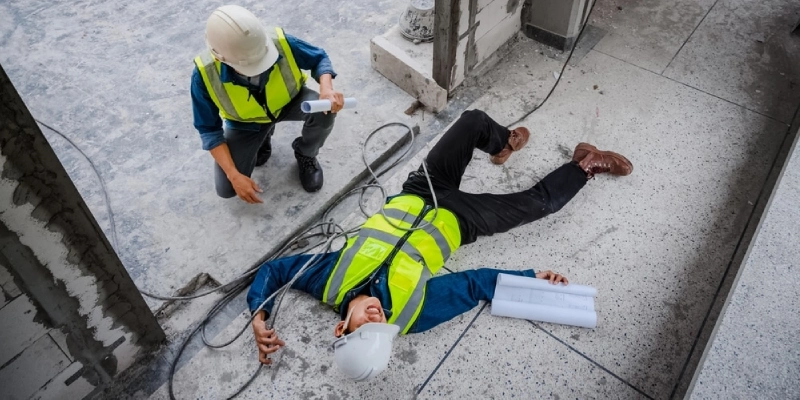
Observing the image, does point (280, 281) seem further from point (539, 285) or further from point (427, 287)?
point (539, 285)

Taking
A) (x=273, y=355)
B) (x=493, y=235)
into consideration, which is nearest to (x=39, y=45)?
(x=273, y=355)

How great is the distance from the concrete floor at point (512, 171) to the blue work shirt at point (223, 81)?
1.45ft

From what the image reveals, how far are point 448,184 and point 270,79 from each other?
2.96 ft

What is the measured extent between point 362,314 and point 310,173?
3.22 feet

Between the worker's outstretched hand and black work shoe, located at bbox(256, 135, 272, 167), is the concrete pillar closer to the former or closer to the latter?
black work shoe, located at bbox(256, 135, 272, 167)

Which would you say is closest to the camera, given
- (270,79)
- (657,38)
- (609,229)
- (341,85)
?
(270,79)

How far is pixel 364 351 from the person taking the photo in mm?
1769

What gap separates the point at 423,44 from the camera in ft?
10.7

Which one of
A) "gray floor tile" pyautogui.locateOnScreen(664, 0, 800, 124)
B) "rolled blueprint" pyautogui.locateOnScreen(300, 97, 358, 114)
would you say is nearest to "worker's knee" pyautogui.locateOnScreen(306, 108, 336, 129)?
"rolled blueprint" pyautogui.locateOnScreen(300, 97, 358, 114)

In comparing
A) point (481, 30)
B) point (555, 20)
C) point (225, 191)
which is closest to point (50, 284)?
point (225, 191)

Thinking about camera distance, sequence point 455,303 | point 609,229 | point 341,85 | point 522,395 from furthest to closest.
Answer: point 341,85
point 609,229
point 455,303
point 522,395

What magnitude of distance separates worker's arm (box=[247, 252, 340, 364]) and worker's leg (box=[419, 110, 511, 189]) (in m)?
0.60

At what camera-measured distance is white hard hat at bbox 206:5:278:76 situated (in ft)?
6.70

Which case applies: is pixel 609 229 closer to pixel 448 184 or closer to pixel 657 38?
pixel 448 184
